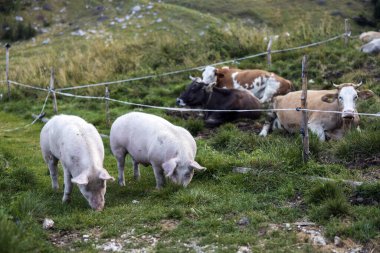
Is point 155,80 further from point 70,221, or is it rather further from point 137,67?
point 70,221

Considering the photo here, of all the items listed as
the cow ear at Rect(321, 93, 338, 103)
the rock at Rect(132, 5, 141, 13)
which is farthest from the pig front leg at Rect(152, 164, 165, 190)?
the rock at Rect(132, 5, 141, 13)

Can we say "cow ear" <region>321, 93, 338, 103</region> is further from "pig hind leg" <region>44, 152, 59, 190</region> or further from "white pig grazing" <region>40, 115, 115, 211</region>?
"pig hind leg" <region>44, 152, 59, 190</region>

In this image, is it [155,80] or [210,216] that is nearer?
[210,216]

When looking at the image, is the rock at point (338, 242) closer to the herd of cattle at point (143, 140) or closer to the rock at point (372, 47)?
the herd of cattle at point (143, 140)

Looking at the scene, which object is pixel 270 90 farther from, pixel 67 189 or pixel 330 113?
pixel 67 189

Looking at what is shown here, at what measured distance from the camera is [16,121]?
15273 millimetres

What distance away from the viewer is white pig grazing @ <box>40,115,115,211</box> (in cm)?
743

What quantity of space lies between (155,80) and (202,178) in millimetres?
9016

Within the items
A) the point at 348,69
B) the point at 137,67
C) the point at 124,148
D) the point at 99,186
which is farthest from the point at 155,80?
the point at 99,186

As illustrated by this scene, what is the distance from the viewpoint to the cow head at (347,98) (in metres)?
9.70

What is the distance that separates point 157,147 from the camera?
821cm

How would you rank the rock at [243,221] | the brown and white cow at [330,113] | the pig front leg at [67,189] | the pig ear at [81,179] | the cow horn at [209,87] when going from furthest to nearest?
the cow horn at [209,87] → the brown and white cow at [330,113] → the pig front leg at [67,189] → the pig ear at [81,179] → the rock at [243,221]

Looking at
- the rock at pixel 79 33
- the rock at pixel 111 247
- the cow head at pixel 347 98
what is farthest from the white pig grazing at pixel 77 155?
the rock at pixel 79 33

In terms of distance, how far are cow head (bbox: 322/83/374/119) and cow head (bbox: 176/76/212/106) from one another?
13.9 ft
